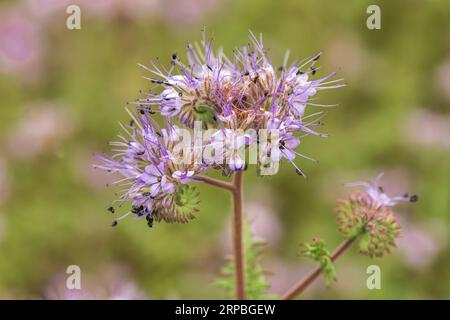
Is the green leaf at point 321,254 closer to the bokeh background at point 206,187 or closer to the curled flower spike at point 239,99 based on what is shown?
the curled flower spike at point 239,99

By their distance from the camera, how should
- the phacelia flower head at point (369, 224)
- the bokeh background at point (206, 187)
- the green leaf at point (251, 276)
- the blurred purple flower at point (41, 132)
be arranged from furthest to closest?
1. the blurred purple flower at point (41, 132)
2. the bokeh background at point (206, 187)
3. the green leaf at point (251, 276)
4. the phacelia flower head at point (369, 224)

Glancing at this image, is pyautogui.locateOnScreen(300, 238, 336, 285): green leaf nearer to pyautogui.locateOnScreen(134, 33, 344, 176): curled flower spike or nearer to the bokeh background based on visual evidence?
pyautogui.locateOnScreen(134, 33, 344, 176): curled flower spike

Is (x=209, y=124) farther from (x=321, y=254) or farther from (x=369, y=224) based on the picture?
(x=369, y=224)

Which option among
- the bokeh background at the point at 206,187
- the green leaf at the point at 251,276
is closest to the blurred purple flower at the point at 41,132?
the bokeh background at the point at 206,187

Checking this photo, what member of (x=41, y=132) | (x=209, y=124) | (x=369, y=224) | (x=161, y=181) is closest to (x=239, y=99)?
(x=209, y=124)

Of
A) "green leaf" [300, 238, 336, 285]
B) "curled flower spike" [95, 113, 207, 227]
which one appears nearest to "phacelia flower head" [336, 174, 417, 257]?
"green leaf" [300, 238, 336, 285]
